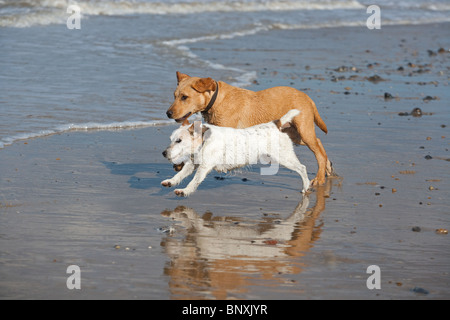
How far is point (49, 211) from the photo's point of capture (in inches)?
255

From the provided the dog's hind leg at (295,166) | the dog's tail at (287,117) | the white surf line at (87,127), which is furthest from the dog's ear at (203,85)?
the white surf line at (87,127)

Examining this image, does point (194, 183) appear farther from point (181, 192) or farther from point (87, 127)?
point (87, 127)

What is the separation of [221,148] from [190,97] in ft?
2.79

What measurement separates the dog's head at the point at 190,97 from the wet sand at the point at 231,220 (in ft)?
2.45

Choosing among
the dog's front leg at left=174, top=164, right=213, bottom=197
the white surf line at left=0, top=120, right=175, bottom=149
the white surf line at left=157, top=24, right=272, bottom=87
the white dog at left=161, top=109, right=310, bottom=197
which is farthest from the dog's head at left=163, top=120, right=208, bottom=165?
the white surf line at left=157, top=24, right=272, bottom=87

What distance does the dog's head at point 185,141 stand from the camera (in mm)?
7270

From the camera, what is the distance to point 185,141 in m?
7.28

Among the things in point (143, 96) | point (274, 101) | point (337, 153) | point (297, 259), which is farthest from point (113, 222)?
point (143, 96)

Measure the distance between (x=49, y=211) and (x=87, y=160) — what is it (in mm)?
2039

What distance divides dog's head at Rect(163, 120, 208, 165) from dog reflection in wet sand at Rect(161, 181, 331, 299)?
608 millimetres

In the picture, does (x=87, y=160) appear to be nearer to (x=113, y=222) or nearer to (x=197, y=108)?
(x=197, y=108)

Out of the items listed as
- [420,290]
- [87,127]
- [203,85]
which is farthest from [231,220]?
[87,127]
